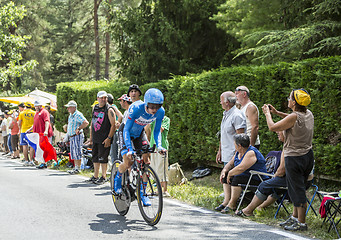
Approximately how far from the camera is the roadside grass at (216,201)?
6.54 metres

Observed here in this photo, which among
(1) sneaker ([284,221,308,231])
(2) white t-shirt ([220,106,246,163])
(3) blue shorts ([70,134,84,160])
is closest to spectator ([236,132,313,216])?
(1) sneaker ([284,221,308,231])

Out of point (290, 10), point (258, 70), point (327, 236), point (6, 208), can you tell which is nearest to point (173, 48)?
point (290, 10)

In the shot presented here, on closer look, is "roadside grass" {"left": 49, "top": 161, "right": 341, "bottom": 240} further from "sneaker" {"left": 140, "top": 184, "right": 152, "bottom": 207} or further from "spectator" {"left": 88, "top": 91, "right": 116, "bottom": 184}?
"spectator" {"left": 88, "top": 91, "right": 116, "bottom": 184}

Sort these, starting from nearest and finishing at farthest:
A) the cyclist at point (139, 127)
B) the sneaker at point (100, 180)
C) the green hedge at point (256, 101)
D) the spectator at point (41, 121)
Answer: the cyclist at point (139, 127) < the green hedge at point (256, 101) < the sneaker at point (100, 180) < the spectator at point (41, 121)

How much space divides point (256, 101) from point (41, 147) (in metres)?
8.14

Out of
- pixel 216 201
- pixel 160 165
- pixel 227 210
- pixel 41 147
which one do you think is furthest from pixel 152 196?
pixel 41 147

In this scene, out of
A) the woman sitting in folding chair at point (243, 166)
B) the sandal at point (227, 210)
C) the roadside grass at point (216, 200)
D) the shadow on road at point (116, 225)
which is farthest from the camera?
the sandal at point (227, 210)

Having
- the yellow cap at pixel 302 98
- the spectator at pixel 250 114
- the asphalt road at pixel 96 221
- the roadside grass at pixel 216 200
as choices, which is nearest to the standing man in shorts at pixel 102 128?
the asphalt road at pixel 96 221

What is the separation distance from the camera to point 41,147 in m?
15.6

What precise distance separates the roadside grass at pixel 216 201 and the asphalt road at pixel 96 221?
0.27 metres

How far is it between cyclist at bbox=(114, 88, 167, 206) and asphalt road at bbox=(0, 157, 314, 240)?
544 millimetres

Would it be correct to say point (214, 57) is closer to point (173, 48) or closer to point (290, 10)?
point (173, 48)

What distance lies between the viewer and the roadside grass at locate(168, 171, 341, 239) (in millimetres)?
6539

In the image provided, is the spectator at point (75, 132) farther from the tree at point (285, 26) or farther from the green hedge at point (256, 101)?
the tree at point (285, 26)
